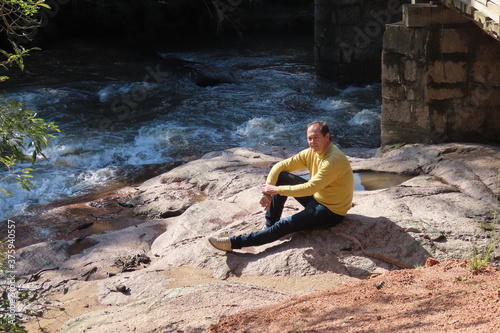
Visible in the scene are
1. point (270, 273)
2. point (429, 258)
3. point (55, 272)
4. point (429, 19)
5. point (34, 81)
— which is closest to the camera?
point (429, 258)

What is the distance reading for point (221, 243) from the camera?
5457mm

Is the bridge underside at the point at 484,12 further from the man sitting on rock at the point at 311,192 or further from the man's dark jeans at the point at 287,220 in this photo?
the man's dark jeans at the point at 287,220

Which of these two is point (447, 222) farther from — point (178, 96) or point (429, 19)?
point (178, 96)

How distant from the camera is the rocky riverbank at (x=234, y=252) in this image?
4.46 metres

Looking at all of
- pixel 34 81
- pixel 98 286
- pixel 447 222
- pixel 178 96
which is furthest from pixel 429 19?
pixel 34 81

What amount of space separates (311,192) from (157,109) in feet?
28.2

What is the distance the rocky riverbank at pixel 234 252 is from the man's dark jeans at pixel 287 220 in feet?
0.37

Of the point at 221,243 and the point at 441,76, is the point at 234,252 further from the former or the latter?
the point at 441,76

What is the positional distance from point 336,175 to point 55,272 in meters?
2.81

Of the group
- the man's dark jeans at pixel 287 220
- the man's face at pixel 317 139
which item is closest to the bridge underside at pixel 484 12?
the man's face at pixel 317 139

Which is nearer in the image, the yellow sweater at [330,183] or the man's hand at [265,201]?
the yellow sweater at [330,183]

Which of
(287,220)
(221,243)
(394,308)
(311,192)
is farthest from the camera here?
(221,243)

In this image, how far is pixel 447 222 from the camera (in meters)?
5.41

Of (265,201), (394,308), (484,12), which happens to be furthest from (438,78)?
(394,308)
